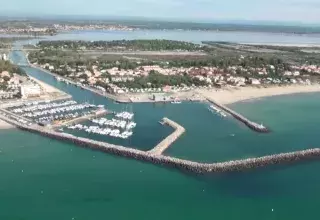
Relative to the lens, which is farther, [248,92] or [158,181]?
[248,92]

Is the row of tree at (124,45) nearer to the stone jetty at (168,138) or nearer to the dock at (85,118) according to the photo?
the dock at (85,118)

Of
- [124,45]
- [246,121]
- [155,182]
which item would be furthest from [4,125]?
[124,45]

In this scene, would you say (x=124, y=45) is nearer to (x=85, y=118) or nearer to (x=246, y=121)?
(x=85, y=118)

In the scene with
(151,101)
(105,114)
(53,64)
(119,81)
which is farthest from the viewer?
(53,64)

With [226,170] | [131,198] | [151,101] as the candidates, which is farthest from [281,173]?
[151,101]

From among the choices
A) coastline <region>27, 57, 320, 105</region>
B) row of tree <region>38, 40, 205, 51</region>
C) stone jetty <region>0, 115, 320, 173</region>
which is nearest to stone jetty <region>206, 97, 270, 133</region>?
coastline <region>27, 57, 320, 105</region>

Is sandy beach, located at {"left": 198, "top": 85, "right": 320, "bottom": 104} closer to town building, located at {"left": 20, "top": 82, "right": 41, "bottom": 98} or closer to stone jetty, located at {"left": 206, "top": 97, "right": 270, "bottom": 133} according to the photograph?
stone jetty, located at {"left": 206, "top": 97, "right": 270, "bottom": 133}

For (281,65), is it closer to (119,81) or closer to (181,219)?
(119,81)
